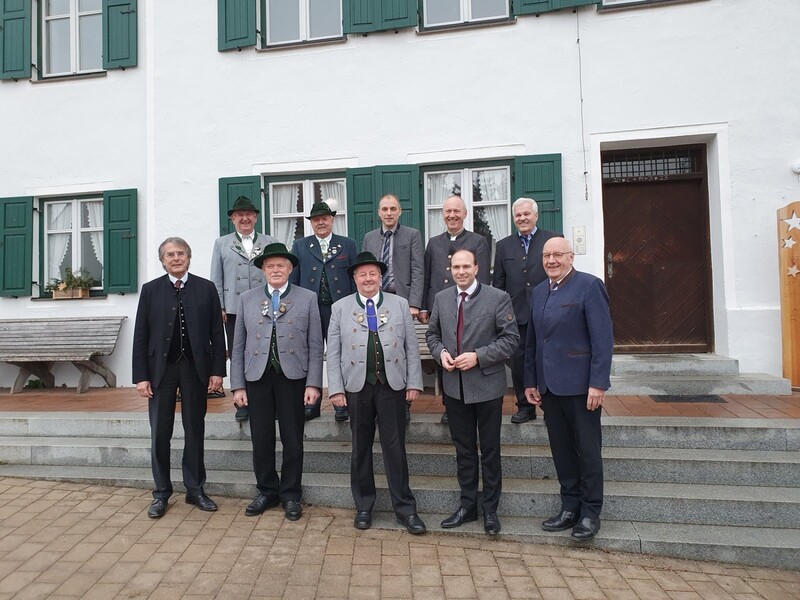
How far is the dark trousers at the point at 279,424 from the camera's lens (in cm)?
420

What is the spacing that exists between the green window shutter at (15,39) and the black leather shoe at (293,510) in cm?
761

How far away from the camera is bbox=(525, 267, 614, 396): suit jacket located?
3.64 meters

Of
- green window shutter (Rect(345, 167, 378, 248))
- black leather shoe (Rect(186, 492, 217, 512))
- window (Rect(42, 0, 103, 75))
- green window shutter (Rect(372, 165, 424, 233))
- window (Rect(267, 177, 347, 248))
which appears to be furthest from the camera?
window (Rect(42, 0, 103, 75))

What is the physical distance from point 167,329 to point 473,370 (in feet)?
7.42

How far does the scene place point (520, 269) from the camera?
15.8 feet

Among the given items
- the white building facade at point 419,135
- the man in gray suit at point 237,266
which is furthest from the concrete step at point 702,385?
the man in gray suit at point 237,266

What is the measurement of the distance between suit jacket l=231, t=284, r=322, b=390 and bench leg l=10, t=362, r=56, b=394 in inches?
201

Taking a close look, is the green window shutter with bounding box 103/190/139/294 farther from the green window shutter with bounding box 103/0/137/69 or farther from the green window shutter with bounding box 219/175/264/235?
the green window shutter with bounding box 103/0/137/69

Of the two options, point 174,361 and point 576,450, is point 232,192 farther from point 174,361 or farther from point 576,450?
point 576,450

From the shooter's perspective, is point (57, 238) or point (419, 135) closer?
point (419, 135)

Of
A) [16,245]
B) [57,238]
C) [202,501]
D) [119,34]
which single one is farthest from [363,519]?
[119,34]

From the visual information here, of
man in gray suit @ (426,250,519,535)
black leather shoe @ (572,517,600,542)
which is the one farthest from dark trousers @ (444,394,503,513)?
black leather shoe @ (572,517,600,542)

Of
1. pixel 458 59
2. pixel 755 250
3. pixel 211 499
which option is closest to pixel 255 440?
pixel 211 499

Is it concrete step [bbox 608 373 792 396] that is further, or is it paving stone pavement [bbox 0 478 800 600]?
concrete step [bbox 608 373 792 396]
